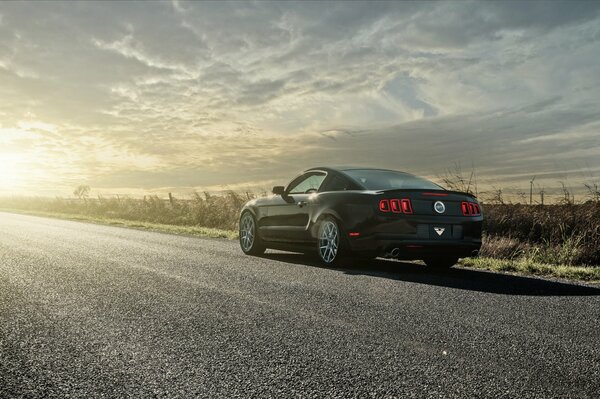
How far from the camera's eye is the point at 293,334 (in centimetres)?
441

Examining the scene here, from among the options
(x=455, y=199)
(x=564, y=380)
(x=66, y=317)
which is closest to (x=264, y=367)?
(x=564, y=380)

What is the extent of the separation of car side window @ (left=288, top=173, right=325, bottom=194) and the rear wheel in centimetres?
84

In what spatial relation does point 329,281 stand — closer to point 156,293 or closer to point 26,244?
point 156,293

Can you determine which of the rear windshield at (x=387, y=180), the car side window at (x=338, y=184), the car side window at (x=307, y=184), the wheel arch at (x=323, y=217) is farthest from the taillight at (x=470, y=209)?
the car side window at (x=307, y=184)

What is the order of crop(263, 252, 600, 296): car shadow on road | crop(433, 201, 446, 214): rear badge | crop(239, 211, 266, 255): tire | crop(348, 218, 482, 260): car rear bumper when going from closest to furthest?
crop(263, 252, 600, 296): car shadow on road, crop(348, 218, 482, 260): car rear bumper, crop(433, 201, 446, 214): rear badge, crop(239, 211, 266, 255): tire

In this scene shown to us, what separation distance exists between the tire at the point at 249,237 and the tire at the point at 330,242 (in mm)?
1849

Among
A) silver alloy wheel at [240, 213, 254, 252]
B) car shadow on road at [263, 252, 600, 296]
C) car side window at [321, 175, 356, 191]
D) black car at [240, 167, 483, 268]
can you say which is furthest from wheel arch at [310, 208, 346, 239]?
silver alloy wheel at [240, 213, 254, 252]

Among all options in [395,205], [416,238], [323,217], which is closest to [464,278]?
[416,238]

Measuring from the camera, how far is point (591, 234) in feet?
34.4

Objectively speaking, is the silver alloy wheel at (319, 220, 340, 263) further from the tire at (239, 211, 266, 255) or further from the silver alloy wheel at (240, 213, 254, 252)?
the silver alloy wheel at (240, 213, 254, 252)

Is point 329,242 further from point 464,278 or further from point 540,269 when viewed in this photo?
point 540,269

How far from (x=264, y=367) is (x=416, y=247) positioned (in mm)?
4352

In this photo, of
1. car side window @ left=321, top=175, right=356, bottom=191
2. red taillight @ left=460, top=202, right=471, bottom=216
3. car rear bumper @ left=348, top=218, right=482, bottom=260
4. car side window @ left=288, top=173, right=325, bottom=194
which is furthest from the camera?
car side window @ left=288, top=173, right=325, bottom=194

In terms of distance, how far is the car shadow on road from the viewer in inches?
258
